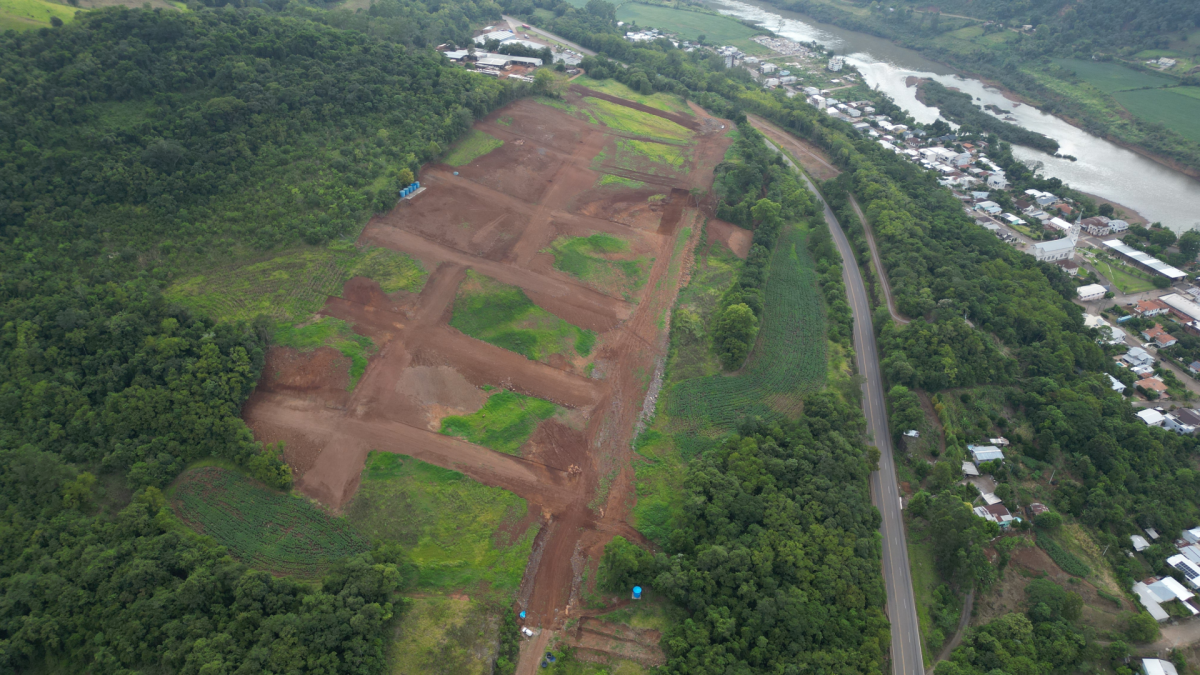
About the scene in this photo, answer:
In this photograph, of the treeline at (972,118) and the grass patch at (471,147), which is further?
the treeline at (972,118)

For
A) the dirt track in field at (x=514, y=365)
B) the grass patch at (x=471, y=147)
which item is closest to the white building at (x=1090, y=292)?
the dirt track in field at (x=514, y=365)

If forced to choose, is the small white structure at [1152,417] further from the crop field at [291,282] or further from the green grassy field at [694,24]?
the green grassy field at [694,24]

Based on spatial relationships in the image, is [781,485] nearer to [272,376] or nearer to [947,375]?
[947,375]

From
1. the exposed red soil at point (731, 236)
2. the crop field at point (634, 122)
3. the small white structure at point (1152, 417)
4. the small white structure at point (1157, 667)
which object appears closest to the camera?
the small white structure at point (1157, 667)

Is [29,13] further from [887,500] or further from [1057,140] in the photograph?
[1057,140]

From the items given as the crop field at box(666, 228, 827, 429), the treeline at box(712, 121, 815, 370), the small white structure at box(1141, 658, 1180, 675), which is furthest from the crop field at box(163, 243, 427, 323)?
the small white structure at box(1141, 658, 1180, 675)

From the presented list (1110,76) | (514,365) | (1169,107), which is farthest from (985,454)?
(1110,76)

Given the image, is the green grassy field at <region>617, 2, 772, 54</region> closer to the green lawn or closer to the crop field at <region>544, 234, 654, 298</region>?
the green lawn
